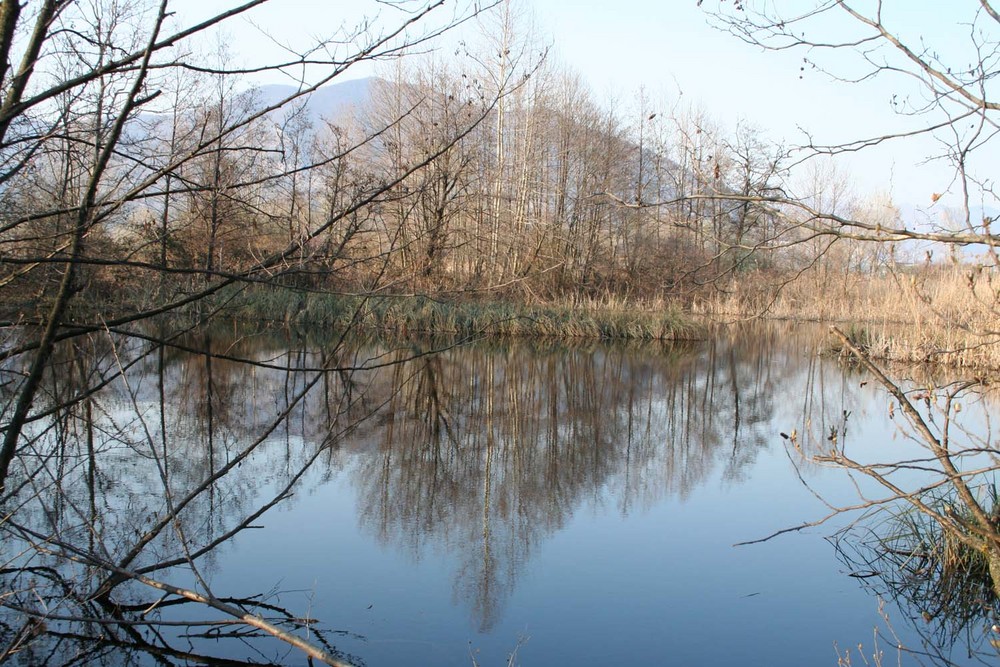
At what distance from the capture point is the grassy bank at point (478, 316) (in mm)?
16188

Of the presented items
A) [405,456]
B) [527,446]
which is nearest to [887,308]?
[527,446]

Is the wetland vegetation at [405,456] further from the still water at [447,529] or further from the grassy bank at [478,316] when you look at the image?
the grassy bank at [478,316]

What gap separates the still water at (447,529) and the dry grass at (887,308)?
185 cm

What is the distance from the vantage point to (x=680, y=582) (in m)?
4.89

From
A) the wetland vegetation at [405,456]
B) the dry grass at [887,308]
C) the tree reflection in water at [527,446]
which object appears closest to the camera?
the wetland vegetation at [405,456]

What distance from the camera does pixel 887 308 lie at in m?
17.3

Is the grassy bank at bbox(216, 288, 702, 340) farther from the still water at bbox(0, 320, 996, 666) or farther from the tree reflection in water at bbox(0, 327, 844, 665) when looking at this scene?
the still water at bbox(0, 320, 996, 666)

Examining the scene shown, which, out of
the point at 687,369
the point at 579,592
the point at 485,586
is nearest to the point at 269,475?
the point at 485,586

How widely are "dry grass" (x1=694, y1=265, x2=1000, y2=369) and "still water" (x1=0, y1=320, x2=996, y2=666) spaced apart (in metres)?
1.85

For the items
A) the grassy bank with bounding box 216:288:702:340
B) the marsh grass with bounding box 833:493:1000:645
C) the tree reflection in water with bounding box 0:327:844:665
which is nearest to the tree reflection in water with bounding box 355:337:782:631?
the tree reflection in water with bounding box 0:327:844:665

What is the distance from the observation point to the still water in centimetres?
386

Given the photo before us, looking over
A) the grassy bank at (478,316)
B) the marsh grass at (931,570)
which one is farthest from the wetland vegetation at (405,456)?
the grassy bank at (478,316)

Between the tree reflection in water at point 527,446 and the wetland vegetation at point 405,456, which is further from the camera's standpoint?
the tree reflection in water at point 527,446

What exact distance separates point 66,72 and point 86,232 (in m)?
0.87
